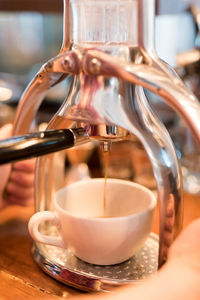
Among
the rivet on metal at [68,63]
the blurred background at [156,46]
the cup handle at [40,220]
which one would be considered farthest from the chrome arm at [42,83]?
the blurred background at [156,46]

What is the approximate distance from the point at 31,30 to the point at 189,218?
1357 mm

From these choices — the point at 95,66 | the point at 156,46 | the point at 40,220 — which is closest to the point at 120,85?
the point at 95,66

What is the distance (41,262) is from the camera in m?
0.42

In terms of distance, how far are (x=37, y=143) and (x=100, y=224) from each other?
10cm

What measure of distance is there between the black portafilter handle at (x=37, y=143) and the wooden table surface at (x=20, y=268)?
0.46 ft

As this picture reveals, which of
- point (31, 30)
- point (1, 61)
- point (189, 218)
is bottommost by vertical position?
point (189, 218)

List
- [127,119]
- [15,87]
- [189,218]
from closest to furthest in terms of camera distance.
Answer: [127,119]
[189,218]
[15,87]

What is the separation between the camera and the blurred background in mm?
751

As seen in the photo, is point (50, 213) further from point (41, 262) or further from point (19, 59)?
point (19, 59)

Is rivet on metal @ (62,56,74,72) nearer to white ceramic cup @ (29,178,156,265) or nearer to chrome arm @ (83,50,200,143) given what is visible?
chrome arm @ (83,50,200,143)

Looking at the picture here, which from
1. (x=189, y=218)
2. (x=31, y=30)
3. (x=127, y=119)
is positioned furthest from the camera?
(x=31, y=30)

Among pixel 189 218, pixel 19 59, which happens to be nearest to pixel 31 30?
pixel 19 59

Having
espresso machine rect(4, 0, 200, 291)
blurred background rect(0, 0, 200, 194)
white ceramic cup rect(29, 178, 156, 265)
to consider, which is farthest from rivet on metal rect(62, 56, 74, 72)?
blurred background rect(0, 0, 200, 194)

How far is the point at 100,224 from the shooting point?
36cm
